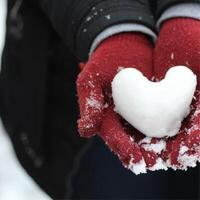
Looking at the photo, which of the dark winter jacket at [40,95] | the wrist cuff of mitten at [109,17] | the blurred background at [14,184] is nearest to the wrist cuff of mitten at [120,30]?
the wrist cuff of mitten at [109,17]

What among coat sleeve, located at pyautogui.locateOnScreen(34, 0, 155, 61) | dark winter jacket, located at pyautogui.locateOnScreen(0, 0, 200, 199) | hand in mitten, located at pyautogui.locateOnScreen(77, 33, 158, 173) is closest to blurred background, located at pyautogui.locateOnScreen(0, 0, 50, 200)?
dark winter jacket, located at pyautogui.locateOnScreen(0, 0, 200, 199)

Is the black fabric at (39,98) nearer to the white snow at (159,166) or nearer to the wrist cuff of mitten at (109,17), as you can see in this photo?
the wrist cuff of mitten at (109,17)

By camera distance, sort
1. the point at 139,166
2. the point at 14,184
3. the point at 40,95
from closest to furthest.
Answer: the point at 139,166 → the point at 40,95 → the point at 14,184

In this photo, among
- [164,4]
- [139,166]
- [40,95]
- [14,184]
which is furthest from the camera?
[14,184]

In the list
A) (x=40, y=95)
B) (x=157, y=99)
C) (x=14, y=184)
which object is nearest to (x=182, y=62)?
(x=157, y=99)

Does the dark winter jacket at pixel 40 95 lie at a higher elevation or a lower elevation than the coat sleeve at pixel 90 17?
lower

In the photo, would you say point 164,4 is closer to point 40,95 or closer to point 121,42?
point 121,42

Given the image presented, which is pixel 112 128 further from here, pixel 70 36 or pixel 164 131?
pixel 70 36
